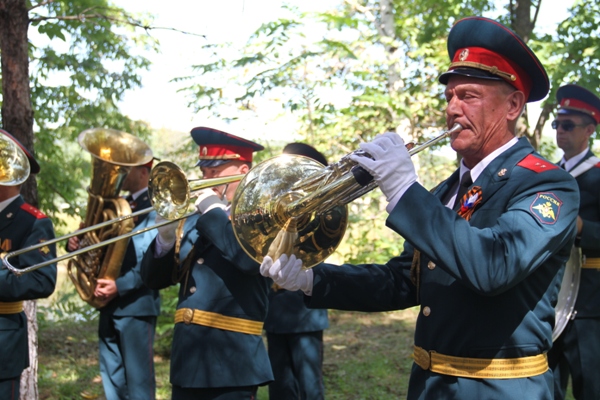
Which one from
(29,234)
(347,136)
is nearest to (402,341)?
(347,136)

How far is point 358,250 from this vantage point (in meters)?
10.4

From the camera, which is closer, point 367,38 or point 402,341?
point 402,341

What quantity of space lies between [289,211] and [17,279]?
199 cm

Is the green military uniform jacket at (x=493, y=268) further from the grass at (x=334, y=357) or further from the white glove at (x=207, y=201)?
the grass at (x=334, y=357)

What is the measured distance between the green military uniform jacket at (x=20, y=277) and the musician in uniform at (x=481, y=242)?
1.95m

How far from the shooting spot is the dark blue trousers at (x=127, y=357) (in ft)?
17.0

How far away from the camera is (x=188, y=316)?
12.5 ft

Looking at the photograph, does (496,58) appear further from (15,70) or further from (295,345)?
(15,70)

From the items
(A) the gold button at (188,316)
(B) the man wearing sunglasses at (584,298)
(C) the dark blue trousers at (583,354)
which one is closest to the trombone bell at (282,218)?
(A) the gold button at (188,316)

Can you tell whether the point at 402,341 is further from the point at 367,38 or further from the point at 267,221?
the point at 267,221

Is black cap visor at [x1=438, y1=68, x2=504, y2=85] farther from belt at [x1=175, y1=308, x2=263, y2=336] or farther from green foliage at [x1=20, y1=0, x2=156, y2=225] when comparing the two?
green foliage at [x1=20, y1=0, x2=156, y2=225]

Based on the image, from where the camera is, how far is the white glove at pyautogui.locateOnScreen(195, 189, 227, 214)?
3881 mm

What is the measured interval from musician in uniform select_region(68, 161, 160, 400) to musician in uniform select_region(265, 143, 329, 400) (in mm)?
917

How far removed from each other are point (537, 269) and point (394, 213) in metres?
0.52
